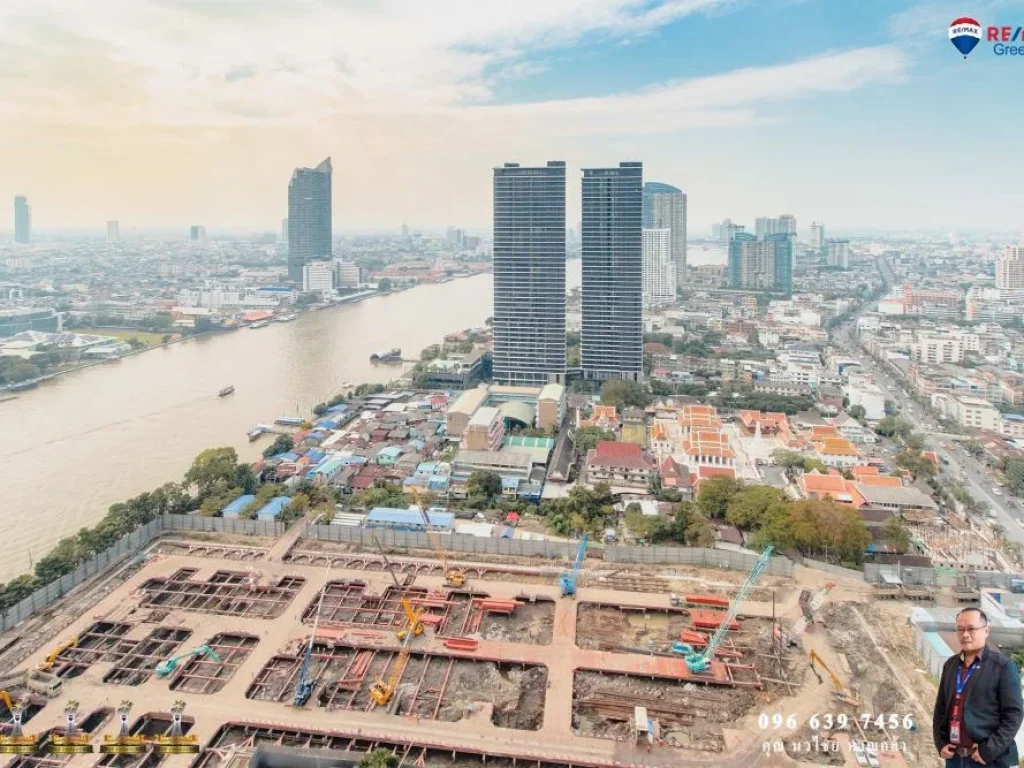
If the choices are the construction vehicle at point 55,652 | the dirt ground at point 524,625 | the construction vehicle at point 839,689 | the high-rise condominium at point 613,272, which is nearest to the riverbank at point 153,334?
the construction vehicle at point 55,652

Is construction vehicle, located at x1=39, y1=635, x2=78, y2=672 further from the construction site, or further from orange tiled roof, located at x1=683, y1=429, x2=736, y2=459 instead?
orange tiled roof, located at x1=683, y1=429, x2=736, y2=459

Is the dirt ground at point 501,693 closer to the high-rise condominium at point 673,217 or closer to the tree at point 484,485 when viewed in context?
the tree at point 484,485

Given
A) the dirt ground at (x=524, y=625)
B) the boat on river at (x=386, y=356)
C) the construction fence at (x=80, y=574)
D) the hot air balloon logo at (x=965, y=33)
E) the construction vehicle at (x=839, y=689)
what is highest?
the hot air balloon logo at (x=965, y=33)

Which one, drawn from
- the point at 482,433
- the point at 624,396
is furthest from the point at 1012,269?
the point at 482,433

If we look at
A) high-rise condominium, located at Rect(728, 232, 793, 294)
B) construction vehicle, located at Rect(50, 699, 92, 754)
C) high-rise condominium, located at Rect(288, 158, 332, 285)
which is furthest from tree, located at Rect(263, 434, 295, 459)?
high-rise condominium, located at Rect(728, 232, 793, 294)

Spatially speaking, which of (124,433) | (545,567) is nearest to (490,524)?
(545,567)

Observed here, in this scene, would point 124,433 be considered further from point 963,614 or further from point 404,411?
point 963,614
